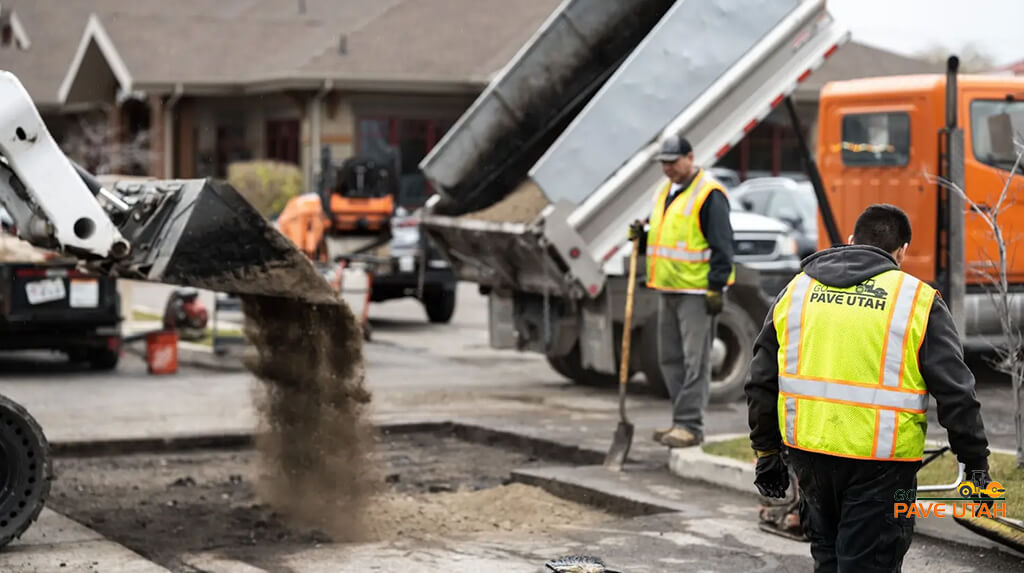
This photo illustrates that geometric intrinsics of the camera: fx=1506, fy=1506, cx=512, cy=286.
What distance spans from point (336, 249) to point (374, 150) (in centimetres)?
1646

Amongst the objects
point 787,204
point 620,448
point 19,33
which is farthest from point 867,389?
point 19,33

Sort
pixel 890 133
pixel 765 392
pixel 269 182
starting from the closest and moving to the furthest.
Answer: pixel 765 392 < pixel 890 133 < pixel 269 182

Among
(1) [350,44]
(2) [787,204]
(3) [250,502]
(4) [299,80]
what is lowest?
(3) [250,502]

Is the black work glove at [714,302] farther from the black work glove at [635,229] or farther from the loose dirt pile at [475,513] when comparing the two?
the loose dirt pile at [475,513]

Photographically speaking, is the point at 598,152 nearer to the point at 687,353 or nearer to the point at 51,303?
the point at 687,353

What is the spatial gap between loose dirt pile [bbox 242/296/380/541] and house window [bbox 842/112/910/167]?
221 inches

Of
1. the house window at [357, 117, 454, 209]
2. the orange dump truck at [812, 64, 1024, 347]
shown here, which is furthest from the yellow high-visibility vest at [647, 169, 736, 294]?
the house window at [357, 117, 454, 209]

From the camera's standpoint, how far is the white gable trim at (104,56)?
33947mm

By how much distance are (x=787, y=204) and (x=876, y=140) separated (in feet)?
32.4

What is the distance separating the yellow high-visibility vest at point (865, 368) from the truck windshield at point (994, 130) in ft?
25.2

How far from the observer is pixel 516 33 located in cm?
3356

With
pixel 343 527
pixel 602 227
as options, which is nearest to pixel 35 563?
pixel 343 527

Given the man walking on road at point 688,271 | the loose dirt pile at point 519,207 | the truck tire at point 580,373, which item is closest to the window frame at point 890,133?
the loose dirt pile at point 519,207

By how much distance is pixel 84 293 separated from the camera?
1367cm
